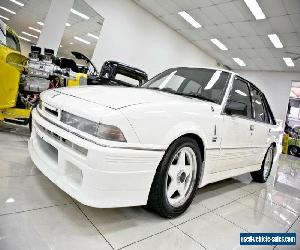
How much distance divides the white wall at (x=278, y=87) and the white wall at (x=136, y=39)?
5.41 m

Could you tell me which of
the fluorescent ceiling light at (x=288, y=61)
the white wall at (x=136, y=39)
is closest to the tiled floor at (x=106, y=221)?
the white wall at (x=136, y=39)

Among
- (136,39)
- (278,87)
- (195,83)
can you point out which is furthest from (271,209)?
(278,87)

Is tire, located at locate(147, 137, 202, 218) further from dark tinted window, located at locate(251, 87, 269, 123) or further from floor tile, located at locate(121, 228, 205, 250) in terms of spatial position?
dark tinted window, located at locate(251, 87, 269, 123)

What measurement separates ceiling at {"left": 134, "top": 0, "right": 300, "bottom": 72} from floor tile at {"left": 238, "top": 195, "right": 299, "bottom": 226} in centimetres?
590

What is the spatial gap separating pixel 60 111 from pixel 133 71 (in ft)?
9.94

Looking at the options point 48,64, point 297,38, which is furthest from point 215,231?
point 297,38

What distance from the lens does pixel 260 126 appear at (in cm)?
312

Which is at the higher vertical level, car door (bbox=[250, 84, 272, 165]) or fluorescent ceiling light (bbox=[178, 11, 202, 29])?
fluorescent ceiling light (bbox=[178, 11, 202, 29])

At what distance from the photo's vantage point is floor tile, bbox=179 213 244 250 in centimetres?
170

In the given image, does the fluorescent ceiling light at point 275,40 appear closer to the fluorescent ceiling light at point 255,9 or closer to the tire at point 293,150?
the fluorescent ceiling light at point 255,9

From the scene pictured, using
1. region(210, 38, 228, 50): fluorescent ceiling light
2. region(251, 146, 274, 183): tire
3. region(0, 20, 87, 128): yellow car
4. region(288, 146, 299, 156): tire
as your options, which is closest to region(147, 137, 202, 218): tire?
region(251, 146, 274, 183): tire

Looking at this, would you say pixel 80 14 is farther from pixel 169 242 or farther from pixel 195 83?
pixel 169 242

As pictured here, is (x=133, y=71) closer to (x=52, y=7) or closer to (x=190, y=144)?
(x=190, y=144)

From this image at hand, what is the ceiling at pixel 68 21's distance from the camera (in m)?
5.42
